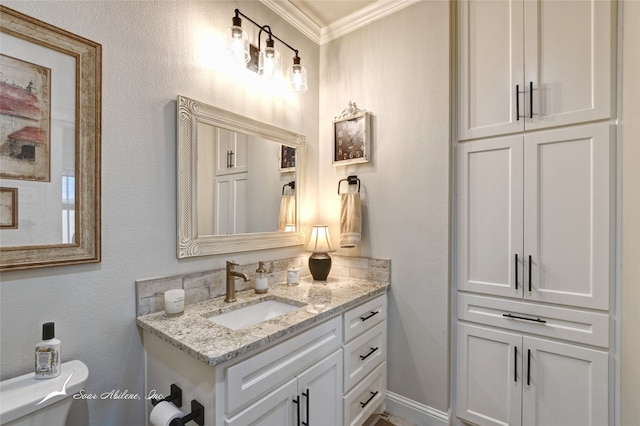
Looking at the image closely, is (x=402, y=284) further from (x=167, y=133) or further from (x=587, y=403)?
(x=167, y=133)

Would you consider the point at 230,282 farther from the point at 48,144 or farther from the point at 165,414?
the point at 48,144

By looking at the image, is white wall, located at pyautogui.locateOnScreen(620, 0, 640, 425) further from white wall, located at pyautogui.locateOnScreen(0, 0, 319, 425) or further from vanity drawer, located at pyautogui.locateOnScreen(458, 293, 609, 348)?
white wall, located at pyautogui.locateOnScreen(0, 0, 319, 425)

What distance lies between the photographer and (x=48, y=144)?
1.05 meters

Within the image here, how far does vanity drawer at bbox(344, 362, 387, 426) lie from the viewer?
1529mm

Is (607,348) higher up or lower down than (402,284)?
lower down

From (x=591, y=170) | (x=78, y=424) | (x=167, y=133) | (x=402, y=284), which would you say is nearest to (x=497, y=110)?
(x=591, y=170)

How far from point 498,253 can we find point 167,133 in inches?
73.8

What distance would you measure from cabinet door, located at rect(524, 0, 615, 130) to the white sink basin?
1685 mm

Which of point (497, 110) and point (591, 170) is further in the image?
point (497, 110)

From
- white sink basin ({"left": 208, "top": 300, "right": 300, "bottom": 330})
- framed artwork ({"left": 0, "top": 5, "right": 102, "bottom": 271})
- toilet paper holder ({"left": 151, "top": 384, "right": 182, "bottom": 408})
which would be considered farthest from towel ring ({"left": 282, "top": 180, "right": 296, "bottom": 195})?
toilet paper holder ({"left": 151, "top": 384, "right": 182, "bottom": 408})

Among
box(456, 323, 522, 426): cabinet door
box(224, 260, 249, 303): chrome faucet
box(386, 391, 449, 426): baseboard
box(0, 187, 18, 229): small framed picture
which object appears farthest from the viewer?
box(386, 391, 449, 426): baseboard

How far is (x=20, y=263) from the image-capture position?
3.20ft

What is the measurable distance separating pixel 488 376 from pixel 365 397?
0.72 metres

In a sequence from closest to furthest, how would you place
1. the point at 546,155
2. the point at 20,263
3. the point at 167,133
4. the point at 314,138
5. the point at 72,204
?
the point at 20,263, the point at 72,204, the point at 167,133, the point at 546,155, the point at 314,138
